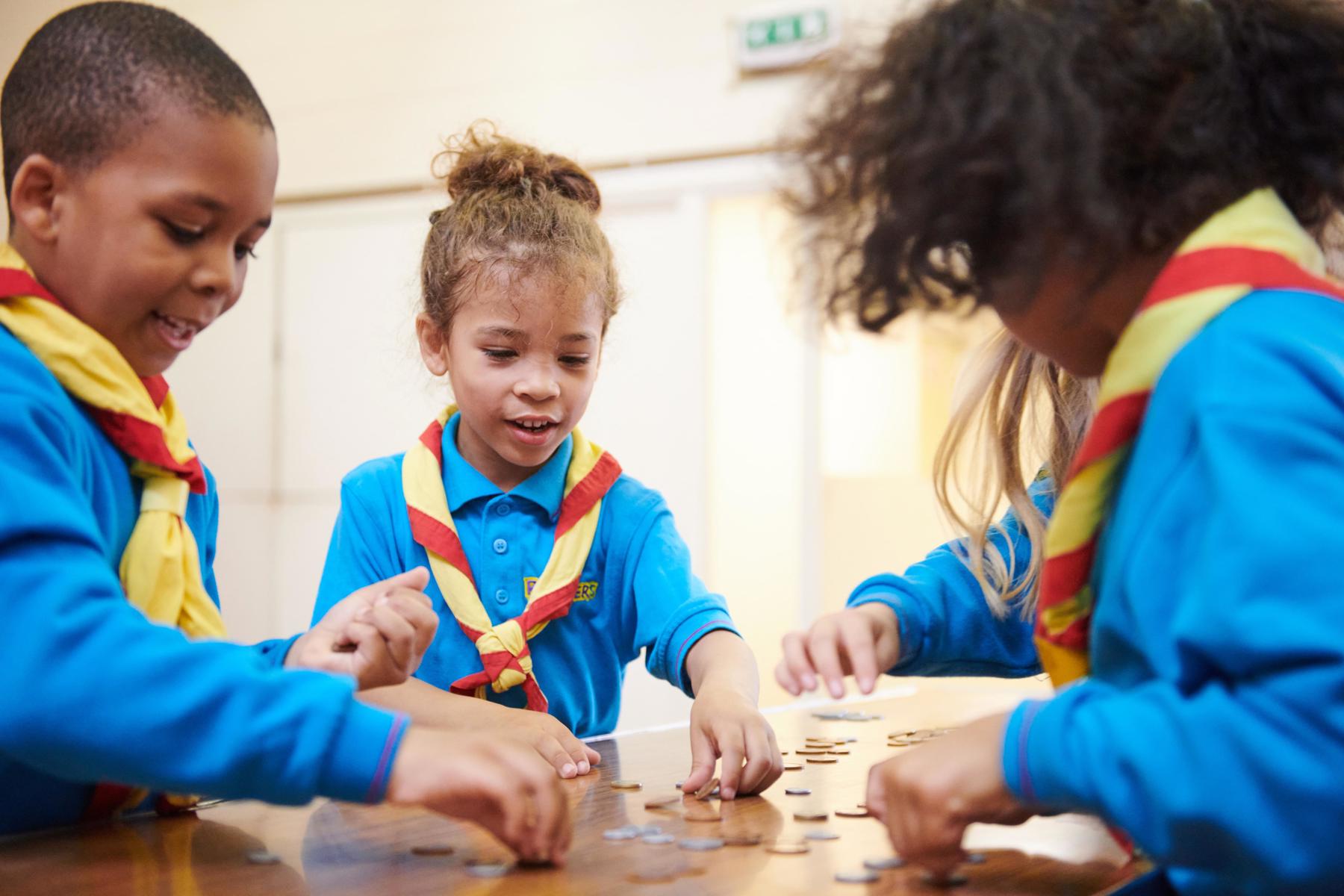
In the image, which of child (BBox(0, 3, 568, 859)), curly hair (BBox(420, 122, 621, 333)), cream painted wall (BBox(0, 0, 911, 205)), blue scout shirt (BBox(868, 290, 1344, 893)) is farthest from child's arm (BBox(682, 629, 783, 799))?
cream painted wall (BBox(0, 0, 911, 205))

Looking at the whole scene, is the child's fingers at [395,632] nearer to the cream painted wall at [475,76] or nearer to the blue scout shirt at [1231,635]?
the blue scout shirt at [1231,635]

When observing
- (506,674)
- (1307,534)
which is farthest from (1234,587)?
(506,674)

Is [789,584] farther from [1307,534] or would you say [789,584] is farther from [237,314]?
[1307,534]

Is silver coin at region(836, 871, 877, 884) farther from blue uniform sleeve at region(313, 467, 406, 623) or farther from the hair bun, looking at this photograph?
the hair bun

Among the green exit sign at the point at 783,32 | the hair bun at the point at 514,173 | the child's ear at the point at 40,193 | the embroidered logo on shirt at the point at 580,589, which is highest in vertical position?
the green exit sign at the point at 783,32

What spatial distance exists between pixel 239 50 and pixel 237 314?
1.22m

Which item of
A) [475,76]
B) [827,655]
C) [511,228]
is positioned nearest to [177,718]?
[827,655]

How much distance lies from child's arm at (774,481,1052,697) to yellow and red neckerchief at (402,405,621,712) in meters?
0.54

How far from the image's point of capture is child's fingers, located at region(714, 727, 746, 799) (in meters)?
1.18

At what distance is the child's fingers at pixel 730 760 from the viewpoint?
1.18 m

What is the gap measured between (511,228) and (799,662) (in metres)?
0.95

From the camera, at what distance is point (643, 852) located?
93 cm

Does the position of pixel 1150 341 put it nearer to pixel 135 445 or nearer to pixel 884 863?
pixel 884 863

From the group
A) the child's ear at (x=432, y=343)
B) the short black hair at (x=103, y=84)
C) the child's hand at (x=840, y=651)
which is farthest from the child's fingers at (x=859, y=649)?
the child's ear at (x=432, y=343)
